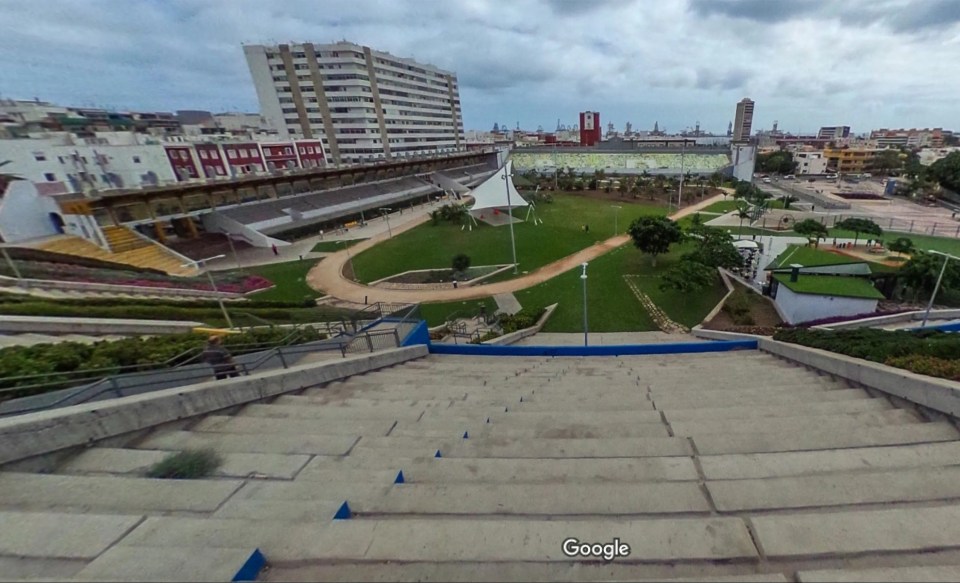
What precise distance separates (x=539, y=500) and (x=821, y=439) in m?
3.74

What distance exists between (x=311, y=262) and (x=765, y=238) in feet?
113

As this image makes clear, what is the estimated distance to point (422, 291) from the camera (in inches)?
875

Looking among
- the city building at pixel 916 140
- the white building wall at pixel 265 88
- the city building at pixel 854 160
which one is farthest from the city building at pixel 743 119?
the white building wall at pixel 265 88

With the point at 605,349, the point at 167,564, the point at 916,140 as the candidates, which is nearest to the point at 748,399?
the point at 605,349

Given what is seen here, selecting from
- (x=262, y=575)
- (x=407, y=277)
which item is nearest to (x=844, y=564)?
(x=262, y=575)

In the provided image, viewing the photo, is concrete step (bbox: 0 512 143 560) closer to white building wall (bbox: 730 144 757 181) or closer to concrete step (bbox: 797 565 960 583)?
concrete step (bbox: 797 565 960 583)

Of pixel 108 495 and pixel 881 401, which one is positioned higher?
pixel 108 495

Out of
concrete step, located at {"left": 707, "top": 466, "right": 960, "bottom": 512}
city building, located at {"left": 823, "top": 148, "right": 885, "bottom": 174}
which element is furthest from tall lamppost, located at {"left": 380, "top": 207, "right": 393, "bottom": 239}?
city building, located at {"left": 823, "top": 148, "right": 885, "bottom": 174}

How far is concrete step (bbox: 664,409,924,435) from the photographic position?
4914 millimetres

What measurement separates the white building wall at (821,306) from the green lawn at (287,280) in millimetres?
23321

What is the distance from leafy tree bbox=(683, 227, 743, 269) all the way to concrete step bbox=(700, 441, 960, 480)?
1710cm

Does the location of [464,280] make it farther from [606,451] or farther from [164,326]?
[606,451]

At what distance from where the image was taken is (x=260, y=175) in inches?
1481

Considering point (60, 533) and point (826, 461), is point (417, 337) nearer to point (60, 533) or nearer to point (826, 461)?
point (60, 533)
